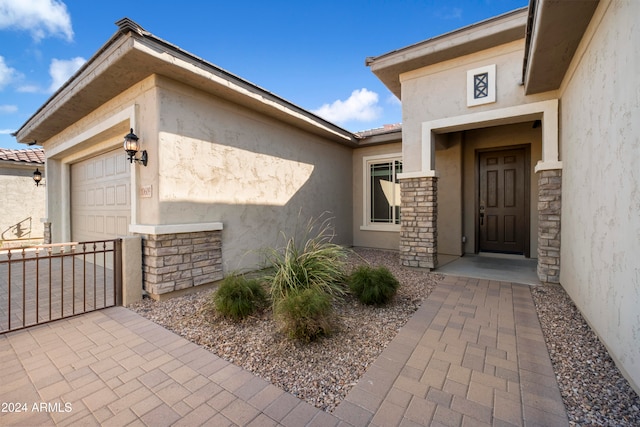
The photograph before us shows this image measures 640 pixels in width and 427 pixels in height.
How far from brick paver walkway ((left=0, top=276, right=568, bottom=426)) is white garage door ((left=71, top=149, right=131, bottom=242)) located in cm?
276

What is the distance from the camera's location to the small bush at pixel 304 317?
2510 millimetres

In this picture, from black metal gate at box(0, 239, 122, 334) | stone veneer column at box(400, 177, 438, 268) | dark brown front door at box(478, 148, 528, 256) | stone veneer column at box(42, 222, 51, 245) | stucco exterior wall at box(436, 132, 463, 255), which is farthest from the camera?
stone veneer column at box(42, 222, 51, 245)

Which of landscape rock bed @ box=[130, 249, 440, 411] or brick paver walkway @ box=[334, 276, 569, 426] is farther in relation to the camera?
landscape rock bed @ box=[130, 249, 440, 411]

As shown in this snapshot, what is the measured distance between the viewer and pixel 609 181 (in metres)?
2.34

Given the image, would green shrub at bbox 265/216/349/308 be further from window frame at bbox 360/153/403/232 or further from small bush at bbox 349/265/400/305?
window frame at bbox 360/153/403/232

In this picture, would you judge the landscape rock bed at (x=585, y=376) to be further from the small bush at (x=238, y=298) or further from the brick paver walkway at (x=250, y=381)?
the small bush at (x=238, y=298)

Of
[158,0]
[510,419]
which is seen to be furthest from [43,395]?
[158,0]

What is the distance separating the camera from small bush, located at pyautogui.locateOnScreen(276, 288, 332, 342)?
2.51 metres

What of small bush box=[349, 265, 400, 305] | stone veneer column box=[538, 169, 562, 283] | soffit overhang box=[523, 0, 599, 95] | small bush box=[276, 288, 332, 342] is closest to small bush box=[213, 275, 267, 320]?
small bush box=[276, 288, 332, 342]

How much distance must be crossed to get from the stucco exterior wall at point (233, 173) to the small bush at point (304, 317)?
2053 mm

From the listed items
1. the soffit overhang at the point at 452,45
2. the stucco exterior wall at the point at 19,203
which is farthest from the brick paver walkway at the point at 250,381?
the stucco exterior wall at the point at 19,203

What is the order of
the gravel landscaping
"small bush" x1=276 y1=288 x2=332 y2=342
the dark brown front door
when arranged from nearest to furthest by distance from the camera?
the gravel landscaping
"small bush" x1=276 y1=288 x2=332 y2=342
the dark brown front door

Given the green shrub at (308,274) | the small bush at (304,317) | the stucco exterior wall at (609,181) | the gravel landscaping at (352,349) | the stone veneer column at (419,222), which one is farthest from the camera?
the stone veneer column at (419,222)

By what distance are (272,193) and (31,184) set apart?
34.9ft
